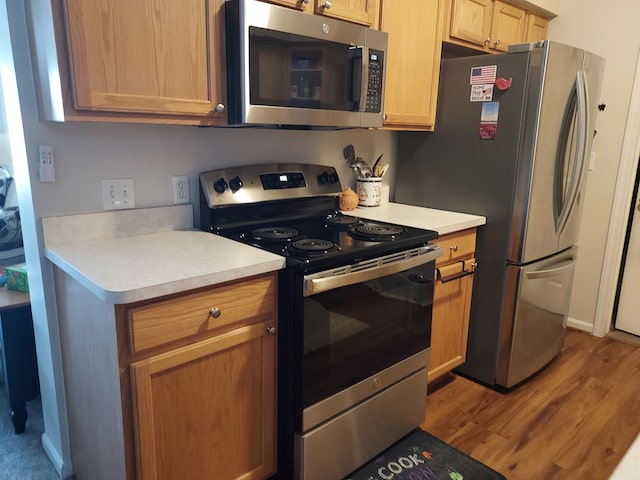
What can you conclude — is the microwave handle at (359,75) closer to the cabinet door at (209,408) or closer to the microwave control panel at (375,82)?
the microwave control panel at (375,82)

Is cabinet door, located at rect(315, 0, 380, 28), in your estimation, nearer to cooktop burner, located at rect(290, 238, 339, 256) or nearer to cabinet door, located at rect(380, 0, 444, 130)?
cabinet door, located at rect(380, 0, 444, 130)

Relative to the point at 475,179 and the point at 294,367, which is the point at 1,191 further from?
the point at 475,179

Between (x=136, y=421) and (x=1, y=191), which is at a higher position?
(x=1, y=191)

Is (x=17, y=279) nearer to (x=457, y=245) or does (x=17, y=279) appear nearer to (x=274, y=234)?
(x=274, y=234)

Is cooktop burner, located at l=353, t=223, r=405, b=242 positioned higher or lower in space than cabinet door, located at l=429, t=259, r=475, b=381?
higher

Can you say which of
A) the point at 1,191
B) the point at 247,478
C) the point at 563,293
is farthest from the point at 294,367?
the point at 1,191

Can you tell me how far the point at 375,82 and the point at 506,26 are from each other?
1160 millimetres

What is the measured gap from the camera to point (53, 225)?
1.56 m

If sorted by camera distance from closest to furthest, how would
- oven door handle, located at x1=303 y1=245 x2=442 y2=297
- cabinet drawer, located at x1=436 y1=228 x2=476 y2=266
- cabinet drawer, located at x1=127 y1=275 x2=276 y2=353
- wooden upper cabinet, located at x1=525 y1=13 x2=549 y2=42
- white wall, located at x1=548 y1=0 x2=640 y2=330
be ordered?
cabinet drawer, located at x1=127 y1=275 x2=276 y2=353 → oven door handle, located at x1=303 y1=245 x2=442 y2=297 → cabinet drawer, located at x1=436 y1=228 x2=476 y2=266 → white wall, located at x1=548 y1=0 x2=640 y2=330 → wooden upper cabinet, located at x1=525 y1=13 x2=549 y2=42

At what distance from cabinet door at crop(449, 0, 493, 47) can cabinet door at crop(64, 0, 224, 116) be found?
50.5 inches

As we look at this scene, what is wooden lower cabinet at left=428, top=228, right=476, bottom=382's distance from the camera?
2.17 m

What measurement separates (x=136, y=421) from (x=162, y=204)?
2.77 feet

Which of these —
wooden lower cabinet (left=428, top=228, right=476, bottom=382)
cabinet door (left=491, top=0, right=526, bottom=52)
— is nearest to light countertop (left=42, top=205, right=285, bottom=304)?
wooden lower cabinet (left=428, top=228, right=476, bottom=382)

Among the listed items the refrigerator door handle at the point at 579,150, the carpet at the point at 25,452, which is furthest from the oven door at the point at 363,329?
the carpet at the point at 25,452
